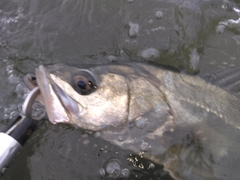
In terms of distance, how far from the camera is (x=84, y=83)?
191 centimetres

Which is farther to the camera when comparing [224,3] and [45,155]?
[224,3]

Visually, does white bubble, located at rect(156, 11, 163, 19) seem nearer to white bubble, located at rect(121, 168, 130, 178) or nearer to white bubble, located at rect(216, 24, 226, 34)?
white bubble, located at rect(216, 24, 226, 34)

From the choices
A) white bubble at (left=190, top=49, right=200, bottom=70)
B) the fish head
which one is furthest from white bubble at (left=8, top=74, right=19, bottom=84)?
white bubble at (left=190, top=49, right=200, bottom=70)

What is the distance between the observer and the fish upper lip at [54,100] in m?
1.82

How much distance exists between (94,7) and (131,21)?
43 cm

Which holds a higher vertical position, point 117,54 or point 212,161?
point 117,54

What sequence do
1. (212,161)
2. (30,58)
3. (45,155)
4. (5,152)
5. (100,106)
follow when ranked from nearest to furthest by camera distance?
(5,152) → (100,106) → (212,161) → (45,155) → (30,58)

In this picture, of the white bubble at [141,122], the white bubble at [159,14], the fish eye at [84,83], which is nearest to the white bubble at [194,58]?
the white bubble at [159,14]

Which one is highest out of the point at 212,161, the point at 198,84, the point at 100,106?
the point at 100,106

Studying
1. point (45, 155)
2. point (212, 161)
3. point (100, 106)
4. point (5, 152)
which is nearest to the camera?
point (5, 152)

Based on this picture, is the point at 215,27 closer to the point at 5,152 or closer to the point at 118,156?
the point at 118,156

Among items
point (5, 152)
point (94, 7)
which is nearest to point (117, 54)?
point (94, 7)

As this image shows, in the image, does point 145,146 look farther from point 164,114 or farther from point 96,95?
point 96,95

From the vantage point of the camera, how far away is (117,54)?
289 cm
